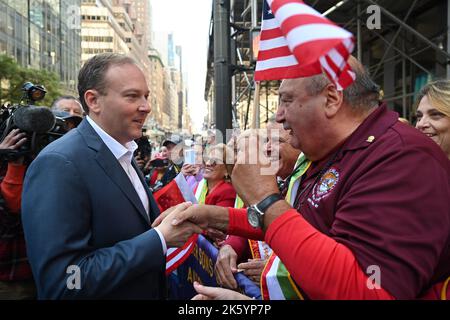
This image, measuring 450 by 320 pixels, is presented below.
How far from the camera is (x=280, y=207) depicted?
146 cm

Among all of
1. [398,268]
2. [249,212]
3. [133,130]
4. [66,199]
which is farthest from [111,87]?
[398,268]

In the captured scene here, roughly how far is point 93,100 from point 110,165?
0.41 metres

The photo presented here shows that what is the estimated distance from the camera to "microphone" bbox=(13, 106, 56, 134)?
2.55 metres

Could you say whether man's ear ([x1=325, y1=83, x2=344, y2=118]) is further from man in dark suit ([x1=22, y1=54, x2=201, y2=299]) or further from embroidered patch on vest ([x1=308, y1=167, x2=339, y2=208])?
man in dark suit ([x1=22, y1=54, x2=201, y2=299])

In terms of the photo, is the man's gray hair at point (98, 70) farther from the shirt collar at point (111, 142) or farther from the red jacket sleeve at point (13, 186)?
the red jacket sleeve at point (13, 186)

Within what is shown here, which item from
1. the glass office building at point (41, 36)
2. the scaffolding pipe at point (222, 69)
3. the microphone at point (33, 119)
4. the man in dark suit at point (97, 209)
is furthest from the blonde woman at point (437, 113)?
the glass office building at point (41, 36)

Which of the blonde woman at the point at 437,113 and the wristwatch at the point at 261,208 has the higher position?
the blonde woman at the point at 437,113

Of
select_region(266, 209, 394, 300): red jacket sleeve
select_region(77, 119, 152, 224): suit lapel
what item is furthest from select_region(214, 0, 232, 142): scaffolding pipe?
select_region(266, 209, 394, 300): red jacket sleeve

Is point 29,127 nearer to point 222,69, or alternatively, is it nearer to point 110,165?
point 110,165

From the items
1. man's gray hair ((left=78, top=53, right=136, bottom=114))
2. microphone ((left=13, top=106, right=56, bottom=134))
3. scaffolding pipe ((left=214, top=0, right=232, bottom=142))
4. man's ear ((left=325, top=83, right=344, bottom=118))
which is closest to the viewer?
man's ear ((left=325, top=83, right=344, bottom=118))

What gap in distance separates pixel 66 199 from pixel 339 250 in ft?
3.94

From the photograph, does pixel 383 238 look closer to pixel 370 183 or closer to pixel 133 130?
pixel 370 183

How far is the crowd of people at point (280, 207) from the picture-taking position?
4.10 feet

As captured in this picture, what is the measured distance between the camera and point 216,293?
64.9 inches
